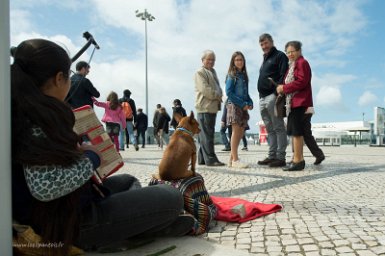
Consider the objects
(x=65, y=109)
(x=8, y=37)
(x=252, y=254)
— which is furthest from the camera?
(x=252, y=254)

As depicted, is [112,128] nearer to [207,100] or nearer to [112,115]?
[112,115]

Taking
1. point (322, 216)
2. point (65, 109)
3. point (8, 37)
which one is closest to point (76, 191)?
point (65, 109)

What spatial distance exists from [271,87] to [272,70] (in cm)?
31

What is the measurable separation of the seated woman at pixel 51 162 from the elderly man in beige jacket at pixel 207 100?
5149 millimetres

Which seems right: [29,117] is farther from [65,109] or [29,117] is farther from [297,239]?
[297,239]

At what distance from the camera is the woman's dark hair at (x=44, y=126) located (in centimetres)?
177

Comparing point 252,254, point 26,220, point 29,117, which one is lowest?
point 252,254

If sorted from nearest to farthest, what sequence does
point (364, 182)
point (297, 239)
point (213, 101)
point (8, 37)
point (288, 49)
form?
point (8, 37) → point (297, 239) → point (364, 182) → point (288, 49) → point (213, 101)

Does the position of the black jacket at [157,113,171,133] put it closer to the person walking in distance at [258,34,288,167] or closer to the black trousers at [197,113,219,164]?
the black trousers at [197,113,219,164]

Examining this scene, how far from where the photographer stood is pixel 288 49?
255 inches

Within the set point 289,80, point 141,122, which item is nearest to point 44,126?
point 289,80

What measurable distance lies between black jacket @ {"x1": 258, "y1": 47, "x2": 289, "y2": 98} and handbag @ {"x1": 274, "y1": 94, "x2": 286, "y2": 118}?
29 cm

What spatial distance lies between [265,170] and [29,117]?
529cm

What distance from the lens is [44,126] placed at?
1.78 m
